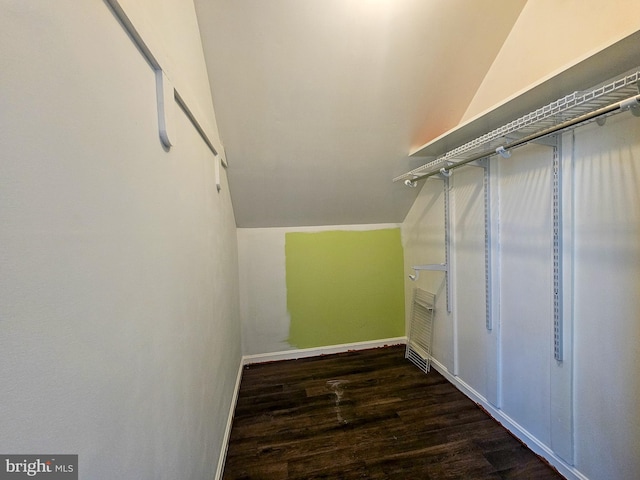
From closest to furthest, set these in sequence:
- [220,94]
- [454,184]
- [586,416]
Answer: [586,416] < [220,94] < [454,184]

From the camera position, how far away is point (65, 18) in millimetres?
468

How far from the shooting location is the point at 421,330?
281 centimetres

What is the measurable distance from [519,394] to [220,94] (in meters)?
2.71

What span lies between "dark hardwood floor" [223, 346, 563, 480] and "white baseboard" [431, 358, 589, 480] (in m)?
0.04

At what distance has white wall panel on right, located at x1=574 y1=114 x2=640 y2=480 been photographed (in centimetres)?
114

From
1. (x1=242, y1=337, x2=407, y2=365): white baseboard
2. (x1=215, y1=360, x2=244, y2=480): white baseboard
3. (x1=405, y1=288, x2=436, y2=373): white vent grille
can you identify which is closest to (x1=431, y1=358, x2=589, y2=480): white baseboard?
(x1=405, y1=288, x2=436, y2=373): white vent grille

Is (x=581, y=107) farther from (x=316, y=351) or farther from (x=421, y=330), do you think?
(x=316, y=351)

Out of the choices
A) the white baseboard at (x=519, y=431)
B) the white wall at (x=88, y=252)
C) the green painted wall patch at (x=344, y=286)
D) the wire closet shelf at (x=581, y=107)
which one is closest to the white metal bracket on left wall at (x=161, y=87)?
the white wall at (x=88, y=252)

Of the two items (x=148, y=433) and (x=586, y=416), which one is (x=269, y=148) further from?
(x=586, y=416)

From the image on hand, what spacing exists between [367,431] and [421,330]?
1.30m

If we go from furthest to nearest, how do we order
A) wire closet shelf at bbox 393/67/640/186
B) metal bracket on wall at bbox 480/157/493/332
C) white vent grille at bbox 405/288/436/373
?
white vent grille at bbox 405/288/436/373 < metal bracket on wall at bbox 480/157/493/332 < wire closet shelf at bbox 393/67/640/186

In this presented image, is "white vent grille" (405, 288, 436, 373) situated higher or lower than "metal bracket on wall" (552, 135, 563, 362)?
lower

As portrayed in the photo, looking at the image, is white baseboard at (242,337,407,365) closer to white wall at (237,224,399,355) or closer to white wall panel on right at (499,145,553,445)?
white wall at (237,224,399,355)

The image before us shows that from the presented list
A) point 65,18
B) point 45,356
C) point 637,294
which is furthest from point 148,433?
point 637,294
